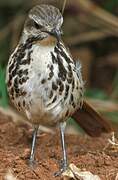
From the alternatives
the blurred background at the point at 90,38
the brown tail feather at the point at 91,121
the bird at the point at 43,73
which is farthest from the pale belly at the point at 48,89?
the blurred background at the point at 90,38

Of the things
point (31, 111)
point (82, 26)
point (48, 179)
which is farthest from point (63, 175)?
point (82, 26)

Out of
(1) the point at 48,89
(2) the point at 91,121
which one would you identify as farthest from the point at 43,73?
(2) the point at 91,121

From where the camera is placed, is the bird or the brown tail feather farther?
the brown tail feather

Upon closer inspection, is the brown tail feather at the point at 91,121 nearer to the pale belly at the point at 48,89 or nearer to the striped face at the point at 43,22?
the pale belly at the point at 48,89

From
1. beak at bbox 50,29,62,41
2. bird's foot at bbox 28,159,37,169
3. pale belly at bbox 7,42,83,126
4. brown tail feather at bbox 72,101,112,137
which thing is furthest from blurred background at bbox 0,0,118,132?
beak at bbox 50,29,62,41

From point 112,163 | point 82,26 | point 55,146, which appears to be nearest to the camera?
point 112,163

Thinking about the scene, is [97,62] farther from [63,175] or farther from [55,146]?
[63,175]

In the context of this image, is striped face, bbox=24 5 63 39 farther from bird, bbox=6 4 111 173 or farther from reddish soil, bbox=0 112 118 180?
reddish soil, bbox=0 112 118 180
